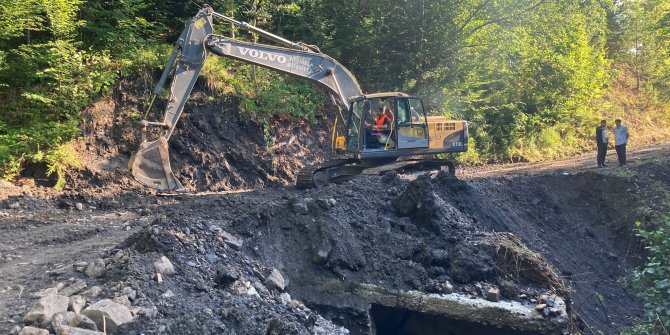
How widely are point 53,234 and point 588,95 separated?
18519 mm

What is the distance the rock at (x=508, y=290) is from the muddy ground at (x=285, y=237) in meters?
0.02

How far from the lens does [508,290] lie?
280 inches

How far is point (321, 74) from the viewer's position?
11391 millimetres

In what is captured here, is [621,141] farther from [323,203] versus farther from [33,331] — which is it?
[33,331]

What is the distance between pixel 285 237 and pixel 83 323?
349 cm

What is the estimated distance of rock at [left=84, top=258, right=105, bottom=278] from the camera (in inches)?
227

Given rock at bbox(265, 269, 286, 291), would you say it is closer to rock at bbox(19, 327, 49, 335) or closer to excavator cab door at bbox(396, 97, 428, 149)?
rock at bbox(19, 327, 49, 335)

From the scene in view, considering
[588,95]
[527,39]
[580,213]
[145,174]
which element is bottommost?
[580,213]

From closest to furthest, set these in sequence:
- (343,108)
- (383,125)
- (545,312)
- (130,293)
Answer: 1. (130,293)
2. (545,312)
3. (383,125)
4. (343,108)

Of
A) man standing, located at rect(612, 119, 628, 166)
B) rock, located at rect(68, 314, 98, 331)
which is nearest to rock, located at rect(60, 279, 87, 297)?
rock, located at rect(68, 314, 98, 331)

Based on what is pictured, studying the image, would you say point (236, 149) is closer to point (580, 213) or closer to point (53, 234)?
point (53, 234)

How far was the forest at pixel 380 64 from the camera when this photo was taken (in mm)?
10961

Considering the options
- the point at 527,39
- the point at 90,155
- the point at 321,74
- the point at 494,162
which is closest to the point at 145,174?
the point at 90,155

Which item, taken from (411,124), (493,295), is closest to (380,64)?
(411,124)
